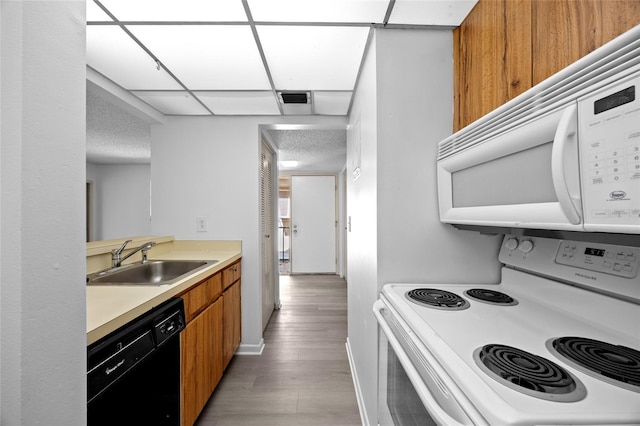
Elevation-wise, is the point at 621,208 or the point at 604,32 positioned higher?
the point at 604,32

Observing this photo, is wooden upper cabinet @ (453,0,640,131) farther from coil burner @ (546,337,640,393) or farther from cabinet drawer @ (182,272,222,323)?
cabinet drawer @ (182,272,222,323)

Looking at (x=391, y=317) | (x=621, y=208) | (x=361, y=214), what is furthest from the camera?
(x=361, y=214)

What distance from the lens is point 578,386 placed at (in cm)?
55

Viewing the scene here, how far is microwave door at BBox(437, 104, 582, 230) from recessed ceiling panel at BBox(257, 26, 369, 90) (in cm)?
75

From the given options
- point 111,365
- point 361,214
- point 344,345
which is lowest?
point 344,345

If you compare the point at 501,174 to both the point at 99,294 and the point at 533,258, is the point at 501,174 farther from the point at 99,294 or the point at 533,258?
the point at 99,294

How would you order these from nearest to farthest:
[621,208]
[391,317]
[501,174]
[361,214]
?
[621,208], [501,174], [391,317], [361,214]

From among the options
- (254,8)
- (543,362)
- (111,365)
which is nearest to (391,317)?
(543,362)

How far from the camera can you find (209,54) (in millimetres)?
1525

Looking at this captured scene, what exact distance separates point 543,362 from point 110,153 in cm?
496

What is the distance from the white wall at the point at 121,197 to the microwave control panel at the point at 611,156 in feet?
18.1

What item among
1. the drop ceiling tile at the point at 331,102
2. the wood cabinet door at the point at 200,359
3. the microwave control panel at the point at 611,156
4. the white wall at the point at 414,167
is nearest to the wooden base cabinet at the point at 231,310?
the wood cabinet door at the point at 200,359

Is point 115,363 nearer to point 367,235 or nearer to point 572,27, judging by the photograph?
point 367,235

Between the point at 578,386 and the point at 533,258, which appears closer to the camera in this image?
the point at 578,386
